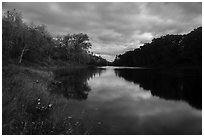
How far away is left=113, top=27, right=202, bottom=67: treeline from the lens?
3711 inches

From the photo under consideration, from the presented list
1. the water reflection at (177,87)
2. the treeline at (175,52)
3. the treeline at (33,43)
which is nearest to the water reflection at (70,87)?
the treeline at (33,43)

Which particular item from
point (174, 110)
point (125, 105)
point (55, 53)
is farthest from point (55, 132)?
point (55, 53)

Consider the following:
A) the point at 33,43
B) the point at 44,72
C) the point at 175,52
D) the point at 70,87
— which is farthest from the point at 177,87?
the point at 175,52

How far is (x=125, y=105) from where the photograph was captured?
16391mm

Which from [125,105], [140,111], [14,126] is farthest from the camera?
[125,105]

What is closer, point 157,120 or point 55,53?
point 157,120

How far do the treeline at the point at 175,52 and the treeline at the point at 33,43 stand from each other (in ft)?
165

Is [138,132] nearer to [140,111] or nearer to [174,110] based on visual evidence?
[140,111]

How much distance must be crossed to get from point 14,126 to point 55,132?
1677 mm

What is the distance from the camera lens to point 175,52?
119812mm

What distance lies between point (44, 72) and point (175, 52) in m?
103

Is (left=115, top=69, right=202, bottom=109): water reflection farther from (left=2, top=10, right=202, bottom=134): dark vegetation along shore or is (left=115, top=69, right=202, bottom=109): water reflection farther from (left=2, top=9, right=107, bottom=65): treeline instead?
(left=2, top=9, right=107, bottom=65): treeline

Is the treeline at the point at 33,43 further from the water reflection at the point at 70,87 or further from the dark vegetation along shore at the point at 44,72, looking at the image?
the water reflection at the point at 70,87

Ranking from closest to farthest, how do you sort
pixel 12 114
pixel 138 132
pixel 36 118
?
1. pixel 12 114
2. pixel 36 118
3. pixel 138 132
